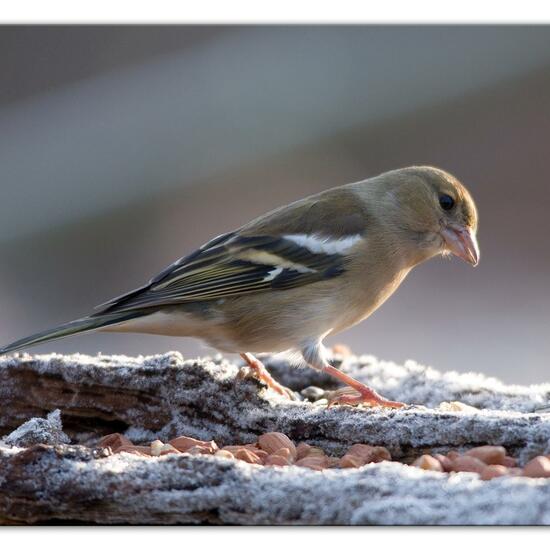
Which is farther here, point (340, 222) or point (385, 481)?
point (340, 222)

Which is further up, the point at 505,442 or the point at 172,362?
the point at 172,362

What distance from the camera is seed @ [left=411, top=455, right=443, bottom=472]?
2.60 m

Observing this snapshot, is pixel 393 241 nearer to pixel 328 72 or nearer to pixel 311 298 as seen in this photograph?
pixel 311 298

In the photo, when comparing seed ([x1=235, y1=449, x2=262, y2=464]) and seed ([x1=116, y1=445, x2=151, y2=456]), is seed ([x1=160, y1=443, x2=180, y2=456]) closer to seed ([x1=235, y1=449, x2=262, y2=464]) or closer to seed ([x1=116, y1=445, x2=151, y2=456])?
seed ([x1=116, y1=445, x2=151, y2=456])

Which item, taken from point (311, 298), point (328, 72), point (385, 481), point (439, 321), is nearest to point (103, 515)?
point (385, 481)

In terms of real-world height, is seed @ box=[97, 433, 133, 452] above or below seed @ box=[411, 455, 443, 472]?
above

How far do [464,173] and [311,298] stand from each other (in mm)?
2781

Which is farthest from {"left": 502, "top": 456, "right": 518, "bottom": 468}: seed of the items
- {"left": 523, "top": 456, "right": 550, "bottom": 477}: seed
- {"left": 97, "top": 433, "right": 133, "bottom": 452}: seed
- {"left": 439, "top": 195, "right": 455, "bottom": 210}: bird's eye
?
{"left": 439, "top": 195, "right": 455, "bottom": 210}: bird's eye

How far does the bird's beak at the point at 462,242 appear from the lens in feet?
13.8

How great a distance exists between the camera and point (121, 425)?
3.32 metres

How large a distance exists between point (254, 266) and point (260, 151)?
2.68 meters

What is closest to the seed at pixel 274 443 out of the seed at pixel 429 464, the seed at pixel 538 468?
the seed at pixel 429 464

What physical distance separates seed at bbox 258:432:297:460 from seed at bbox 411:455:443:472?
1.33ft

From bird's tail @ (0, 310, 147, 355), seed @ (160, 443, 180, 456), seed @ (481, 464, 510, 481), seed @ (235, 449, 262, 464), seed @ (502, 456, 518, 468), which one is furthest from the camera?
bird's tail @ (0, 310, 147, 355)
